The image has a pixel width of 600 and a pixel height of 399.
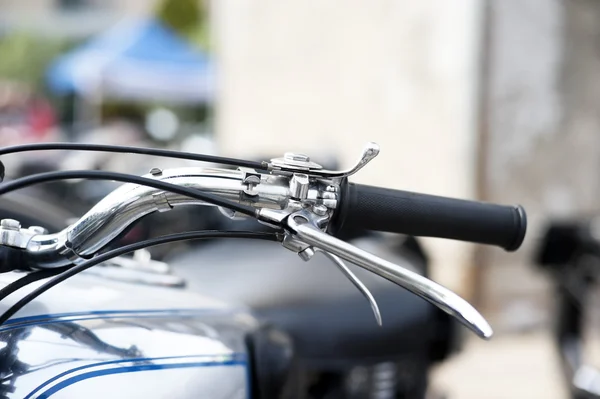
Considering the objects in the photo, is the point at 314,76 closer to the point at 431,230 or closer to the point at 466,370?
the point at 466,370

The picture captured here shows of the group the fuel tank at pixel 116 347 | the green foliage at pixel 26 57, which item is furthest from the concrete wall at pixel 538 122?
the green foliage at pixel 26 57

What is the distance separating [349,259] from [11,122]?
692 inches

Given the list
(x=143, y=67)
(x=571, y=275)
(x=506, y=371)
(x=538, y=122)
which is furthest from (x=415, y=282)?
(x=143, y=67)

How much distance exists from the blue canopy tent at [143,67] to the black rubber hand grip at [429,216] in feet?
44.9

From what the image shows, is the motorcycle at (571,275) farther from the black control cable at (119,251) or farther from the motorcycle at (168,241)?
the black control cable at (119,251)

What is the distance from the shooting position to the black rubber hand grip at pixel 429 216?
3.56 ft

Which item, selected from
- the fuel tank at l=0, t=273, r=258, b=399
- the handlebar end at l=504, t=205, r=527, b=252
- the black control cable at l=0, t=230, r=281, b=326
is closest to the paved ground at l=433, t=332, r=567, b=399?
the fuel tank at l=0, t=273, r=258, b=399

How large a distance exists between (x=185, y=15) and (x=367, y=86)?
20819 mm

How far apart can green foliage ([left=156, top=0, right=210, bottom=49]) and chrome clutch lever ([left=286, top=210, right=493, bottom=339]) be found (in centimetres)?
2456

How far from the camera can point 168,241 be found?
3.50 ft

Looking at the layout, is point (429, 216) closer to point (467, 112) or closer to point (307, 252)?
point (307, 252)

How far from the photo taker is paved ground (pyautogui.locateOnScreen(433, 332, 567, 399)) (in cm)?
408

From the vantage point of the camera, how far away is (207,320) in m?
1.40

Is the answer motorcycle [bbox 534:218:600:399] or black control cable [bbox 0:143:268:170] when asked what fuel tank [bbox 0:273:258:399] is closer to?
black control cable [bbox 0:143:268:170]
